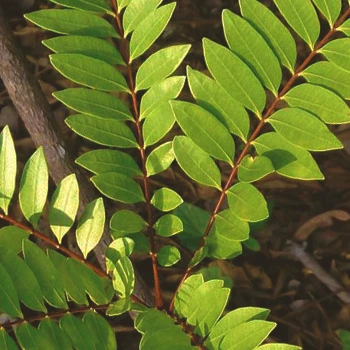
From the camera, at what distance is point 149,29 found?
1202 millimetres

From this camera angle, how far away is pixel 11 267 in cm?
113

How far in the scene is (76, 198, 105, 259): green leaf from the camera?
4.07 feet

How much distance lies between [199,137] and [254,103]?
0.10m

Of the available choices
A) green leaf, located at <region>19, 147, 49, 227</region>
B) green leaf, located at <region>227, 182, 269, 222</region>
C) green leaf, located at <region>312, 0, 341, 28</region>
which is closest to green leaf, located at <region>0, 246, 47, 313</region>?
green leaf, located at <region>19, 147, 49, 227</region>

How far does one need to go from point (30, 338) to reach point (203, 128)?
39 centimetres

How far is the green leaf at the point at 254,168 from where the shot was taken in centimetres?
116

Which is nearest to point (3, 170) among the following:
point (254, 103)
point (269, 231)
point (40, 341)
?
point (40, 341)

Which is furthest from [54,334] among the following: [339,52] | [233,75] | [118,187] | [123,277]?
[339,52]

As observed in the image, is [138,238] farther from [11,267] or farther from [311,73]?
[311,73]

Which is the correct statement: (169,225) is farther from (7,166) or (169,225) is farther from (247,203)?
(7,166)

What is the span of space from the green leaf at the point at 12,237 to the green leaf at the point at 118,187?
5.3 inches

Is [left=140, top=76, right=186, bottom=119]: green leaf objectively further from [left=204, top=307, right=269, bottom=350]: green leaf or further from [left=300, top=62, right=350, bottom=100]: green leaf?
[left=204, top=307, right=269, bottom=350]: green leaf

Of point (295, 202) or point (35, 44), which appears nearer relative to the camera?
point (295, 202)

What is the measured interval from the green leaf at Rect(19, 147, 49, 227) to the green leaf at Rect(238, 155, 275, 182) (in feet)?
0.99
